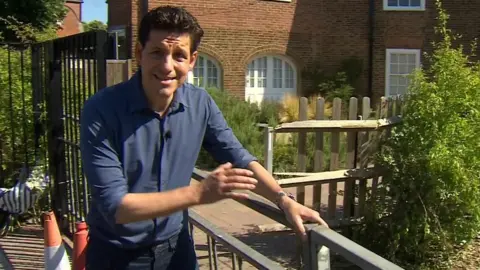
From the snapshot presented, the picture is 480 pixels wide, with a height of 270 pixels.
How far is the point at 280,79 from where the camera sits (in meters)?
18.9

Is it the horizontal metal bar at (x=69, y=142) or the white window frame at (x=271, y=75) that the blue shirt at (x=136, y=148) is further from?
the white window frame at (x=271, y=75)

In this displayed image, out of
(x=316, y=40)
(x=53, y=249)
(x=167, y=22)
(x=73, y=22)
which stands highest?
(x=73, y=22)

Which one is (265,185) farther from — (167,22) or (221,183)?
(167,22)

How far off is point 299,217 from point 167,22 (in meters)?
0.78

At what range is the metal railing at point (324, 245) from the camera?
148 cm

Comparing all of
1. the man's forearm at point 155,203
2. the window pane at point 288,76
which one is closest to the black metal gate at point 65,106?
the man's forearm at point 155,203

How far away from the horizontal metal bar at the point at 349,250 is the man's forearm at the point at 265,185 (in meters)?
0.32

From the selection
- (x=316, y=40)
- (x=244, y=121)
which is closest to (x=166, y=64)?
(x=244, y=121)

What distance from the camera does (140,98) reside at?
2012 mm

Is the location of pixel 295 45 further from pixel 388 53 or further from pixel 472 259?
pixel 472 259

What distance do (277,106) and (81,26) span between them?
36.3 m

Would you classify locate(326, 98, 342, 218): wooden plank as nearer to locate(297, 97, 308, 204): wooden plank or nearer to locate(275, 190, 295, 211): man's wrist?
locate(297, 97, 308, 204): wooden plank

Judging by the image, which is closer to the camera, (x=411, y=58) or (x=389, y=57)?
(x=389, y=57)

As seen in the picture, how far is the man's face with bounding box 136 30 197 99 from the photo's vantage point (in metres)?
1.94
